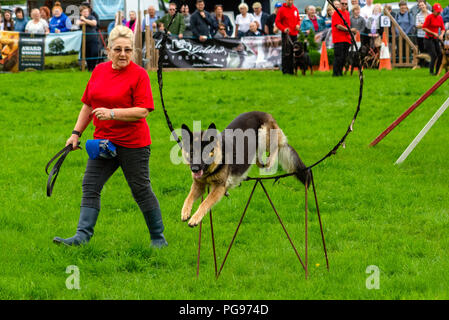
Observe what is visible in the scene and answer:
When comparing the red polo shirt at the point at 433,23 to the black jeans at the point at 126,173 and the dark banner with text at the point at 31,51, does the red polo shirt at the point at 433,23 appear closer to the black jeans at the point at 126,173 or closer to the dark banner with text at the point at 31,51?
the dark banner with text at the point at 31,51

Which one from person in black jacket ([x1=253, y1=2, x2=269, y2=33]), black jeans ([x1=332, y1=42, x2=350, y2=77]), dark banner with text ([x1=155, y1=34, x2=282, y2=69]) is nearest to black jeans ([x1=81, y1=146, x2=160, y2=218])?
black jeans ([x1=332, y1=42, x2=350, y2=77])

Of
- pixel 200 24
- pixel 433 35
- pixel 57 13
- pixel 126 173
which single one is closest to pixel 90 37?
pixel 57 13

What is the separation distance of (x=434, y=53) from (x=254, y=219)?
13.6 m

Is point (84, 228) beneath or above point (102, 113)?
beneath

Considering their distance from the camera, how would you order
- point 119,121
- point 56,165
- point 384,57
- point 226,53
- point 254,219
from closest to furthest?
point 119,121 → point 56,165 → point 254,219 → point 226,53 → point 384,57

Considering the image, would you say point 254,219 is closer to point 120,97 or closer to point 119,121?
point 119,121

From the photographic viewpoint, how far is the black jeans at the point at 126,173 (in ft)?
18.6

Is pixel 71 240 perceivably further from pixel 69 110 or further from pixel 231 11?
pixel 231 11

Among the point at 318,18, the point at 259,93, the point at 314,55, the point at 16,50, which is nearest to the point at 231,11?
the point at 318,18

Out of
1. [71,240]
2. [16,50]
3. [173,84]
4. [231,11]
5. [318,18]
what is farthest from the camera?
[231,11]

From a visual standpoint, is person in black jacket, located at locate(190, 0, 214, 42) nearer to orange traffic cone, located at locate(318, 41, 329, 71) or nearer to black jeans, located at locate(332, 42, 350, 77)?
→ orange traffic cone, located at locate(318, 41, 329, 71)

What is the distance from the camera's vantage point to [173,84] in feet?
53.7

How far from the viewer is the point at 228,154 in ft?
17.1
